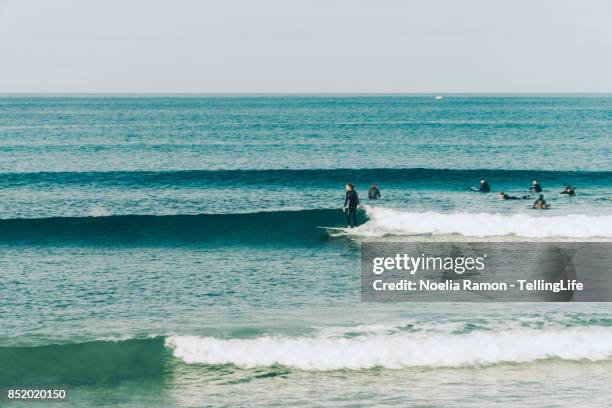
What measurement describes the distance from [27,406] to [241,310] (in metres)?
5.94

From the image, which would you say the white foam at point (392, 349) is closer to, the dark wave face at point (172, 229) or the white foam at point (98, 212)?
the dark wave face at point (172, 229)

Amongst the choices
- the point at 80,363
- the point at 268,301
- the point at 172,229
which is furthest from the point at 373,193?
the point at 80,363

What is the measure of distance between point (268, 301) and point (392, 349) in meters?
4.44

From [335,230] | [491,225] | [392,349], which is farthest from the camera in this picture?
[491,225]

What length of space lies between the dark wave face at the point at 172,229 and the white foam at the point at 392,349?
1112cm

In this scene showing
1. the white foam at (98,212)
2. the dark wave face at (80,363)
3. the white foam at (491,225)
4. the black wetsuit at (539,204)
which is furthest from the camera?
the black wetsuit at (539,204)

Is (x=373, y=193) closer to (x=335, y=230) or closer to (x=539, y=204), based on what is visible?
(x=335, y=230)

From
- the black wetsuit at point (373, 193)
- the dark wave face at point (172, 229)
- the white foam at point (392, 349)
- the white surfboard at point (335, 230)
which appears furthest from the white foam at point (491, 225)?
the white foam at point (392, 349)

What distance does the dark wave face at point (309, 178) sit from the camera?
41.6 metres

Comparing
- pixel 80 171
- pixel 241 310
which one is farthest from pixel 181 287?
pixel 80 171

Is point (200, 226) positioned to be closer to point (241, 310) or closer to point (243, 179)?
point (241, 310)

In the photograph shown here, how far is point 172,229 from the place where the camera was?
28594 mm

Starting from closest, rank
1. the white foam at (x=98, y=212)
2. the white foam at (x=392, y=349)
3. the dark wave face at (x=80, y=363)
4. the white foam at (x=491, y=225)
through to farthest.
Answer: the dark wave face at (x=80, y=363)
the white foam at (x=392, y=349)
the white foam at (x=491, y=225)
the white foam at (x=98, y=212)

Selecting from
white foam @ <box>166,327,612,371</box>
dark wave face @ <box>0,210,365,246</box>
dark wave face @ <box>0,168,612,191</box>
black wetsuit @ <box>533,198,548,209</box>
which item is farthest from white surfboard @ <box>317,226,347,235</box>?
dark wave face @ <box>0,168,612,191</box>
